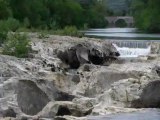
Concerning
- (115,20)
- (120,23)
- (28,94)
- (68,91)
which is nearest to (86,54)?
(68,91)

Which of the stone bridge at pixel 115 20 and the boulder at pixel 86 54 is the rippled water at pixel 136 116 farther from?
the stone bridge at pixel 115 20

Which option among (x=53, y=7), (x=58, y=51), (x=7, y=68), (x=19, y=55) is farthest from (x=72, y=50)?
(x=53, y=7)

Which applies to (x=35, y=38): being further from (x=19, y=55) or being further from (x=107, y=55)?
(x=19, y=55)

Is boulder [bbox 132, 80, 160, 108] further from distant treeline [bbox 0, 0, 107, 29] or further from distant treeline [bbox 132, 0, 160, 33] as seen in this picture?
distant treeline [bbox 132, 0, 160, 33]

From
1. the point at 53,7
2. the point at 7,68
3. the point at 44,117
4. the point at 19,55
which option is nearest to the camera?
the point at 44,117

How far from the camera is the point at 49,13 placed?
93.6m

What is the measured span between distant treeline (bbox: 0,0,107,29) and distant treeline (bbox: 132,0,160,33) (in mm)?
10142

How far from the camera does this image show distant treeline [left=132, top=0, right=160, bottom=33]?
90344 mm

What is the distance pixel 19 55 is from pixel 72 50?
772 centimetres

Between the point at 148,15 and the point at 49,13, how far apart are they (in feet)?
55.4

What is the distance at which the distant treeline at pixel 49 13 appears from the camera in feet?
229

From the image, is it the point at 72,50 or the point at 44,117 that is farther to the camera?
the point at 72,50

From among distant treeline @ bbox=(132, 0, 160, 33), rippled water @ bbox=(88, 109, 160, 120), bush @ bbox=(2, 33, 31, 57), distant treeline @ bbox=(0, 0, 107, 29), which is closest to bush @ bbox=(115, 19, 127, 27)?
distant treeline @ bbox=(0, 0, 107, 29)

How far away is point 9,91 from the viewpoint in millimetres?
22578
